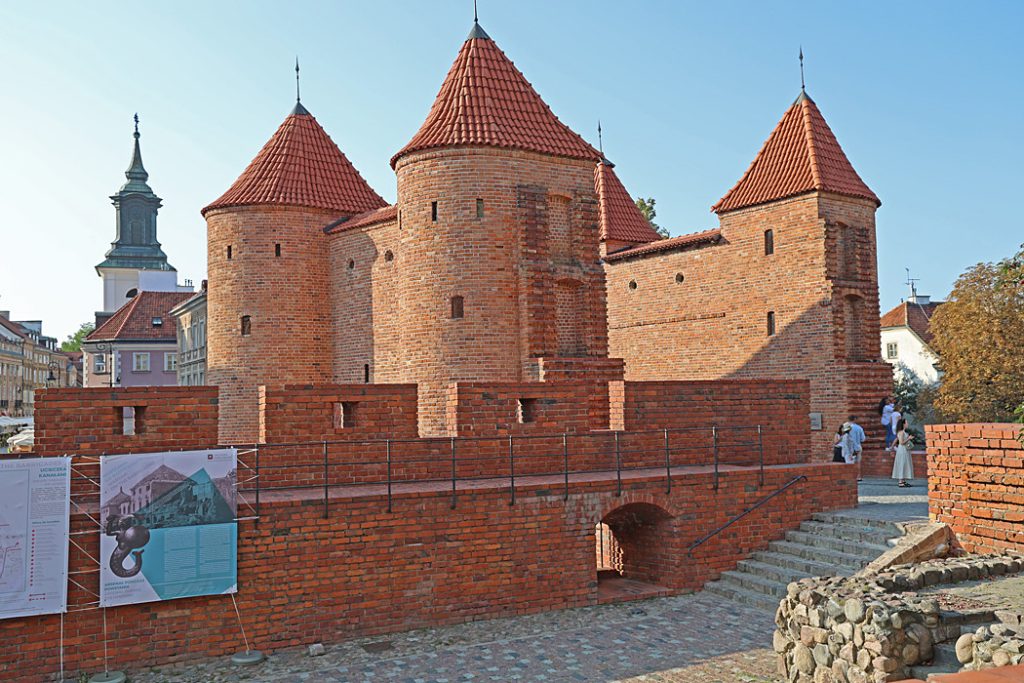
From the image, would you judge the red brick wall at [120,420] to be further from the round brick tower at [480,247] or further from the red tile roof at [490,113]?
the red tile roof at [490,113]

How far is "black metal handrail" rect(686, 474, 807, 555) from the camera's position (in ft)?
40.6

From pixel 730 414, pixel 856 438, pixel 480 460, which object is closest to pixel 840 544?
pixel 730 414

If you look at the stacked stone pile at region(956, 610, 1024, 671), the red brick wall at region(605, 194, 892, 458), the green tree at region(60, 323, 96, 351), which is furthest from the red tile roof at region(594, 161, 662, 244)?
the green tree at region(60, 323, 96, 351)

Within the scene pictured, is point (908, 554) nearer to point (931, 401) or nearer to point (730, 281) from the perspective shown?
point (730, 281)

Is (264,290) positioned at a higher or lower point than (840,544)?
higher

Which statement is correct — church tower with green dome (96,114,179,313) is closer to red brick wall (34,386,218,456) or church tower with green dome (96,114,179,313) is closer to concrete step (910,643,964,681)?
red brick wall (34,386,218,456)

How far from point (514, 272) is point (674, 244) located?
800cm

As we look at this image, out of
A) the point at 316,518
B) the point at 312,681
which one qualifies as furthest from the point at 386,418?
the point at 312,681

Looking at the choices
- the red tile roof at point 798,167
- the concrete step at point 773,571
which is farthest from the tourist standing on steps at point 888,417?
the concrete step at point 773,571

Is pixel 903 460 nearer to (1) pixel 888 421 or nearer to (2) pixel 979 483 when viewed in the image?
(1) pixel 888 421

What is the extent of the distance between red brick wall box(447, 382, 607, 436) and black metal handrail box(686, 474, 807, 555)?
8.02 ft

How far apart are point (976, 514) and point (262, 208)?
17.2m

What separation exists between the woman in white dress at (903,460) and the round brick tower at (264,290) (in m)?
13.0

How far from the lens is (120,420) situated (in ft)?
35.1
